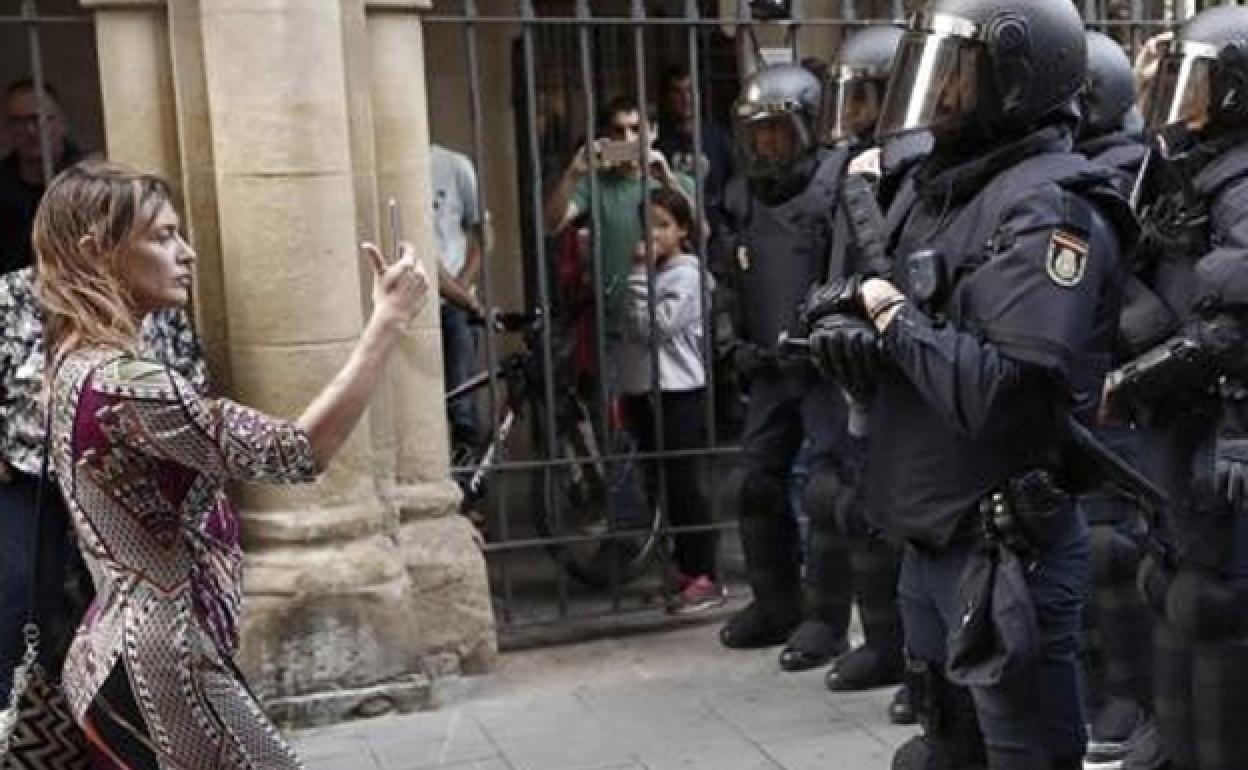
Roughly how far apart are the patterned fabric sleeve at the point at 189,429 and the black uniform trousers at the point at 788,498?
2.99 meters

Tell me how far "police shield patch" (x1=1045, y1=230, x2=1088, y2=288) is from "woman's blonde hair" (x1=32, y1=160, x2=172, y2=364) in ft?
5.31

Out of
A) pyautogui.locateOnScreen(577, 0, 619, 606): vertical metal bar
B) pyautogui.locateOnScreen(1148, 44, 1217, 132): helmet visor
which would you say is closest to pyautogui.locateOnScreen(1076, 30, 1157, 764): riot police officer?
pyautogui.locateOnScreen(1148, 44, 1217, 132): helmet visor

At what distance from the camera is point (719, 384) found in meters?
6.58

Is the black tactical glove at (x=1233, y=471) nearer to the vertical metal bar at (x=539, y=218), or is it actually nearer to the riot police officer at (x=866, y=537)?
the riot police officer at (x=866, y=537)

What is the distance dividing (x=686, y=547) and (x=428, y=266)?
168 cm

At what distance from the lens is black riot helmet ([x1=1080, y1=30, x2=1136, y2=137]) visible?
4832mm

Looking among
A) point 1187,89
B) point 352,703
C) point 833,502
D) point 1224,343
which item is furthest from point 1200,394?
point 352,703

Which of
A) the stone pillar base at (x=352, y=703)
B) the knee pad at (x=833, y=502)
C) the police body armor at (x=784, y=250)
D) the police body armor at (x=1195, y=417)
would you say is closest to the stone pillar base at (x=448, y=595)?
the stone pillar base at (x=352, y=703)

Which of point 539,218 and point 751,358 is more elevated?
point 539,218

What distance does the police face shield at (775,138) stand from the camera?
5.58 m

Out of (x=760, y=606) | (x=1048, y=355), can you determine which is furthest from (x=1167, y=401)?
(x=760, y=606)

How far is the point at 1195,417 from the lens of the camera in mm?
3939

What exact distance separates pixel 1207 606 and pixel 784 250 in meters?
2.16

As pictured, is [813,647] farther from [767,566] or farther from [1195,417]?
[1195,417]
